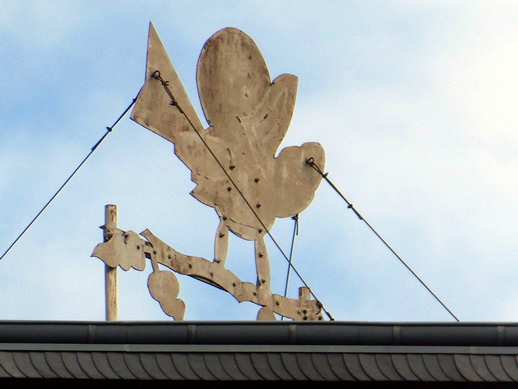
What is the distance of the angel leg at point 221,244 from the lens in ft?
44.2

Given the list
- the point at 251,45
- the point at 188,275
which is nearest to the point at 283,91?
the point at 251,45

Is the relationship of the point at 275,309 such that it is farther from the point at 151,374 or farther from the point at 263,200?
the point at 151,374

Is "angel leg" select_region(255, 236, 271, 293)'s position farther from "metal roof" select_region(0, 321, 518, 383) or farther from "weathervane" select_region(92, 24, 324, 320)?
"metal roof" select_region(0, 321, 518, 383)

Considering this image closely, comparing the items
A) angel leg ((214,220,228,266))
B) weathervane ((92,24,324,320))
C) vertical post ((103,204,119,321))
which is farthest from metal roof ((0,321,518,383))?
angel leg ((214,220,228,266))

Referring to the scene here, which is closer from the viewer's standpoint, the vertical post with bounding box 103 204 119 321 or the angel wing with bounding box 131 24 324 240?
the vertical post with bounding box 103 204 119 321

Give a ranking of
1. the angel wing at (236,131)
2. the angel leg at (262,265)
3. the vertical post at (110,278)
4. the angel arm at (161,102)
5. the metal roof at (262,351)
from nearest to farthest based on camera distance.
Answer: the metal roof at (262,351) < the vertical post at (110,278) < the angel arm at (161,102) < the angel wing at (236,131) < the angel leg at (262,265)

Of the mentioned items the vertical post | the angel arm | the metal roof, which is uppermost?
the angel arm

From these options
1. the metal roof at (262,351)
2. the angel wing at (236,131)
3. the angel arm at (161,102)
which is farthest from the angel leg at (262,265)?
the metal roof at (262,351)

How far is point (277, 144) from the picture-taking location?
1470cm

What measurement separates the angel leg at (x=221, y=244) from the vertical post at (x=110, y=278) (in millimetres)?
1553

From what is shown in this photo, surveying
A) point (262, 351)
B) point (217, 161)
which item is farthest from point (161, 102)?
point (262, 351)

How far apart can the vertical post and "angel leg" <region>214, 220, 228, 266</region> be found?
155 centimetres

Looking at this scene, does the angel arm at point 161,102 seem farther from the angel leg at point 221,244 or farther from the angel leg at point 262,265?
the angel leg at point 262,265

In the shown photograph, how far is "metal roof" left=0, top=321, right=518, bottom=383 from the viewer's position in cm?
921
